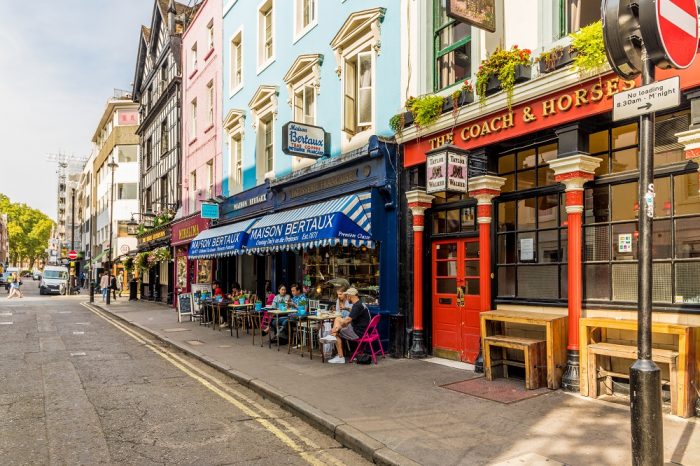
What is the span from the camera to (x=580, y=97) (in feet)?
24.2

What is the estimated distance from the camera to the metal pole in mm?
3957

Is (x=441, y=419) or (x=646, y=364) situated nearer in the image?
(x=646, y=364)

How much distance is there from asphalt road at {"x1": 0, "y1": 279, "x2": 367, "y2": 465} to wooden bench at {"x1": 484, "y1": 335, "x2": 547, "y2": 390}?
124 inches

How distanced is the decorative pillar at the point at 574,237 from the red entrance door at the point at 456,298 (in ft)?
7.07

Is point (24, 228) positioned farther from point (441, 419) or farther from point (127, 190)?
point (441, 419)

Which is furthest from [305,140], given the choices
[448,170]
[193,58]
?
[193,58]

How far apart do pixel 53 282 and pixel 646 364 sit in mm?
44362

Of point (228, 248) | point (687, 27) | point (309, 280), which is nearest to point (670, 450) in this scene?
point (687, 27)

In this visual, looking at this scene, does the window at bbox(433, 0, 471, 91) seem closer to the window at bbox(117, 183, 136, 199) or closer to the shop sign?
the shop sign

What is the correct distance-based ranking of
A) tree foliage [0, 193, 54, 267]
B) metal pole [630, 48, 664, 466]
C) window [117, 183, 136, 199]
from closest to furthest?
metal pole [630, 48, 664, 466] < window [117, 183, 136, 199] < tree foliage [0, 193, 54, 267]

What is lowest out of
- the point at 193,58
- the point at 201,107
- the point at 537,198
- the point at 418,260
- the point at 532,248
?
the point at 418,260

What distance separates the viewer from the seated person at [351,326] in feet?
33.3

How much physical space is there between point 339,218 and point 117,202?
4079 cm

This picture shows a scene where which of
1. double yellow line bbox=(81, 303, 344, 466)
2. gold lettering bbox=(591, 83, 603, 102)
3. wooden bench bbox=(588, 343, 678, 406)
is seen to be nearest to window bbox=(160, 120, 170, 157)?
double yellow line bbox=(81, 303, 344, 466)
